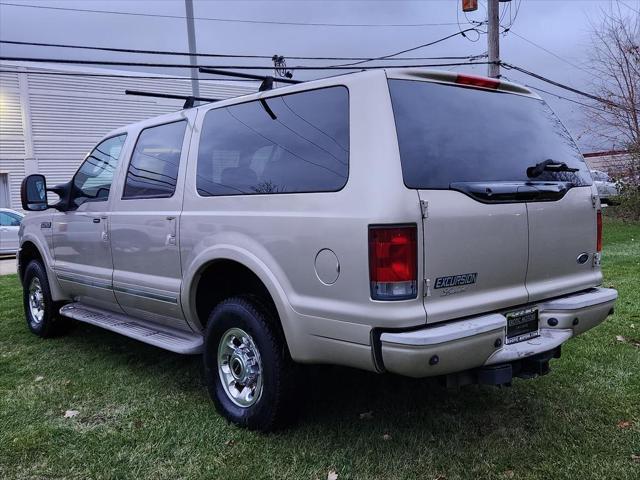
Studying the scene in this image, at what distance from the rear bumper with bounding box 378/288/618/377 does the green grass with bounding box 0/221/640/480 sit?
1.96 feet

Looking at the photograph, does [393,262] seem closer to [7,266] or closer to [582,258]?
[582,258]

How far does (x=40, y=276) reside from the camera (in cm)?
599

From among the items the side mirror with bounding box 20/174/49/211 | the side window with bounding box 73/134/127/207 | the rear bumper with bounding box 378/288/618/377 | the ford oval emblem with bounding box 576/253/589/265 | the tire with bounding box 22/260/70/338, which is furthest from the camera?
the tire with bounding box 22/260/70/338

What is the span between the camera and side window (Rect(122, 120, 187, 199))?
430 cm

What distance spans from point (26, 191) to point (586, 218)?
473 centimetres

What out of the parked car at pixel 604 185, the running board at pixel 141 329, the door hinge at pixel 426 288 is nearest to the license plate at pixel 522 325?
the door hinge at pixel 426 288

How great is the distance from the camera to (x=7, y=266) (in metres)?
15.0

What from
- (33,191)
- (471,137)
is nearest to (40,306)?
(33,191)

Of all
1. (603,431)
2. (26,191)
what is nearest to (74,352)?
(26,191)

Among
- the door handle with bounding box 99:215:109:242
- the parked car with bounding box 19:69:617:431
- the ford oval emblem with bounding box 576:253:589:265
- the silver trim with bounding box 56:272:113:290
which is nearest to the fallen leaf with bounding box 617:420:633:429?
the parked car with bounding box 19:69:617:431

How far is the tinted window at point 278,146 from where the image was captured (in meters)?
3.16

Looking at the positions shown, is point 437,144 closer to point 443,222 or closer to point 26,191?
point 443,222

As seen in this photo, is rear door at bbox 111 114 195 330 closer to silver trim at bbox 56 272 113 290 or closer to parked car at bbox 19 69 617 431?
parked car at bbox 19 69 617 431

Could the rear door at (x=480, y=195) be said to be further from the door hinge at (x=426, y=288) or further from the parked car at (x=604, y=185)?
the parked car at (x=604, y=185)
